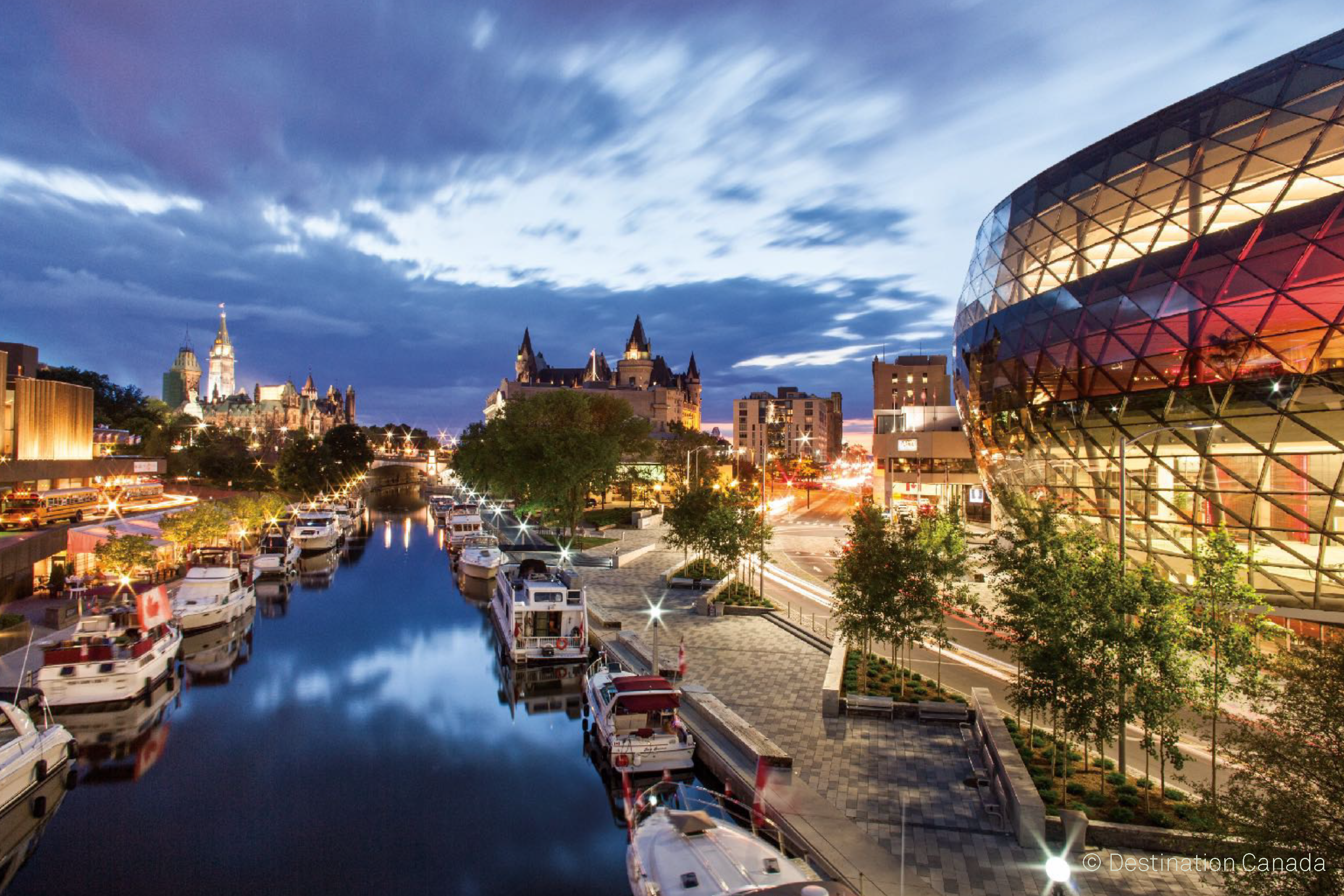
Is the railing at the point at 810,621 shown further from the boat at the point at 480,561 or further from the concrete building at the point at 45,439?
the concrete building at the point at 45,439

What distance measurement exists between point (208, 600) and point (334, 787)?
748 inches

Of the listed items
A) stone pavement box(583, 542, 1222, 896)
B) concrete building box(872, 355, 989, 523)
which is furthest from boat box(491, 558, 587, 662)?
concrete building box(872, 355, 989, 523)

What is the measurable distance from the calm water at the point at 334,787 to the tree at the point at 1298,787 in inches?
429

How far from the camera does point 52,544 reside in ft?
131

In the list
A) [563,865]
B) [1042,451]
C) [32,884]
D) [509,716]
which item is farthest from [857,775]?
[1042,451]

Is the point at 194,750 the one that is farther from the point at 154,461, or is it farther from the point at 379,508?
the point at 379,508

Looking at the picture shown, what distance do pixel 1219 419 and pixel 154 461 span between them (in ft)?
304

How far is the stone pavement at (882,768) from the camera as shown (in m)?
11.9

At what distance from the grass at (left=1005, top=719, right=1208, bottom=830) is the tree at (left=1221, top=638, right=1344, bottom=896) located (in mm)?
3007

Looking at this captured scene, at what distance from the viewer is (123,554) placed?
34562 mm

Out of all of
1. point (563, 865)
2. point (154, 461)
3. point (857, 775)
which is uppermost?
point (154, 461)

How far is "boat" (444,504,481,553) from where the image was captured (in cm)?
5978

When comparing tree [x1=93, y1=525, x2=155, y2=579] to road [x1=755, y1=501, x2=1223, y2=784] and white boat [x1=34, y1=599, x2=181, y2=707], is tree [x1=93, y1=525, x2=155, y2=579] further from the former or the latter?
road [x1=755, y1=501, x2=1223, y2=784]

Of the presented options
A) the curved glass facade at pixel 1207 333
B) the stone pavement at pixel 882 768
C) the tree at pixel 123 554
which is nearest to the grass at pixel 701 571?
the stone pavement at pixel 882 768
